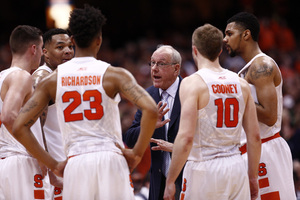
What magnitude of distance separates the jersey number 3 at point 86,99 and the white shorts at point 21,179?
1.18 meters

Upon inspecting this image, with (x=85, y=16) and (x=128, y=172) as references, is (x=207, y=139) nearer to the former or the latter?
(x=128, y=172)

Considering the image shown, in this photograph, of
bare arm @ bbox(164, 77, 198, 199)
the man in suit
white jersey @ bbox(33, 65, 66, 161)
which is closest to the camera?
bare arm @ bbox(164, 77, 198, 199)

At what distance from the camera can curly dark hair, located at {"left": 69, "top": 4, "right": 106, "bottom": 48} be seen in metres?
5.29

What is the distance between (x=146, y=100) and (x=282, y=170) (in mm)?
2421

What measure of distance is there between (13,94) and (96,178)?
1.50m

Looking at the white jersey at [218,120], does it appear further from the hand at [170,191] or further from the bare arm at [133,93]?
the bare arm at [133,93]

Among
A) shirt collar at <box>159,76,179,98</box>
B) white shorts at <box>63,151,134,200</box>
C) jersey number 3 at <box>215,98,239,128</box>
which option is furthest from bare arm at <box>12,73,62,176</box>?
shirt collar at <box>159,76,179,98</box>

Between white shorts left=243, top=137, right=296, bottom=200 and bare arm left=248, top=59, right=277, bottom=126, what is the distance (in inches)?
13.9

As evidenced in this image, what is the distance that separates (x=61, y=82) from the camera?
5223 millimetres

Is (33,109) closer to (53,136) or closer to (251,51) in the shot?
(53,136)

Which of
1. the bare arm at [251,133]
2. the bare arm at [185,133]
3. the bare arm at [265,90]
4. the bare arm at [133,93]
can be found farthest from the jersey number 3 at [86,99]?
the bare arm at [265,90]

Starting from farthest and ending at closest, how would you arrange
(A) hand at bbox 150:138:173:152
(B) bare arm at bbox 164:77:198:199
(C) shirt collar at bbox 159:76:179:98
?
(C) shirt collar at bbox 159:76:179:98, (A) hand at bbox 150:138:173:152, (B) bare arm at bbox 164:77:198:199

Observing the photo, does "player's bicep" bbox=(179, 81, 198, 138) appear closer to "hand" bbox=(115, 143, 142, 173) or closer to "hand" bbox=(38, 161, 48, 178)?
"hand" bbox=(115, 143, 142, 173)

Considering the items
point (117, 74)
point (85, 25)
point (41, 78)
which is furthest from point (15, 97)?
point (117, 74)
